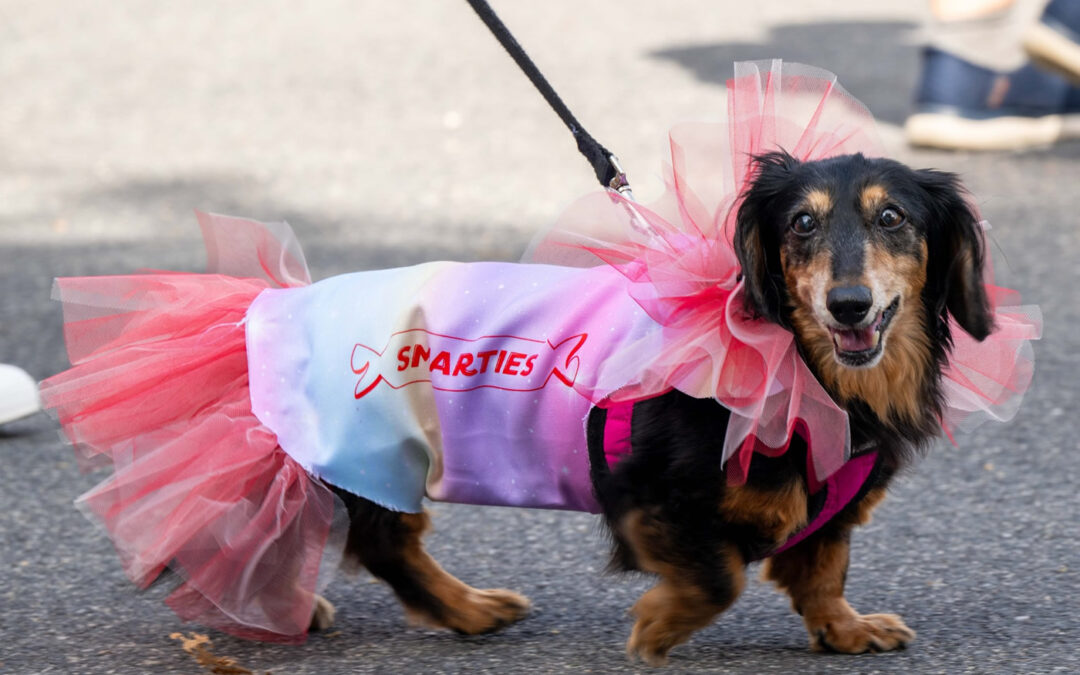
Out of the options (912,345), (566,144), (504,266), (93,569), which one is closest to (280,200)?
(566,144)

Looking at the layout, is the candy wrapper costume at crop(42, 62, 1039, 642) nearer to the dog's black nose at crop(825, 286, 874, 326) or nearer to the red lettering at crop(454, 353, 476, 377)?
the red lettering at crop(454, 353, 476, 377)

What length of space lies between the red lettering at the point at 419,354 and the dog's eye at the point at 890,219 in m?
0.89

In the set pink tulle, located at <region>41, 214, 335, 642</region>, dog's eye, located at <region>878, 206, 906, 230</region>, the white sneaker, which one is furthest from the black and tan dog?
the white sneaker

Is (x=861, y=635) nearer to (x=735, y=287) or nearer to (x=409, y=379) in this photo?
(x=735, y=287)

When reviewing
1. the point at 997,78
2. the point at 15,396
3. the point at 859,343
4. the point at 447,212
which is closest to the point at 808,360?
the point at 859,343

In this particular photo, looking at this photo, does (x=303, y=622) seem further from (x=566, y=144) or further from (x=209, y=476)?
(x=566, y=144)

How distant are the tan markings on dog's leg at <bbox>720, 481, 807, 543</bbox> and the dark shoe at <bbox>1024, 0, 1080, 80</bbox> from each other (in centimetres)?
498

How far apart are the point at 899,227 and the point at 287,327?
1.23m

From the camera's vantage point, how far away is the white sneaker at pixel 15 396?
13.3ft

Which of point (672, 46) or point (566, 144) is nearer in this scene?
point (566, 144)

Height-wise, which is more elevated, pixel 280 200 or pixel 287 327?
pixel 287 327

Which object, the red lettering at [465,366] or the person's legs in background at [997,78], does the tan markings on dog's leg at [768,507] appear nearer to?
the red lettering at [465,366]

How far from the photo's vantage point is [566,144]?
25.3ft

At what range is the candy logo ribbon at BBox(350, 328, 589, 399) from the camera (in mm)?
2580
